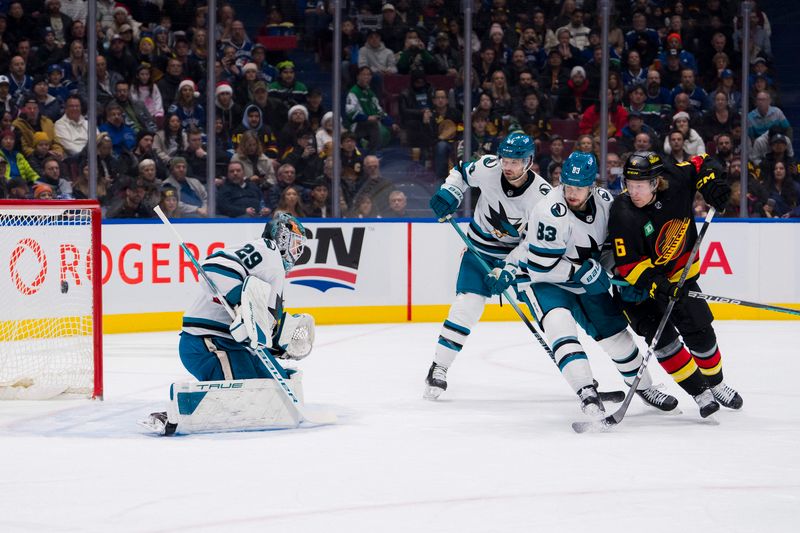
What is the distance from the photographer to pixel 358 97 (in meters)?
8.43

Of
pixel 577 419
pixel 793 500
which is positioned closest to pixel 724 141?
pixel 577 419

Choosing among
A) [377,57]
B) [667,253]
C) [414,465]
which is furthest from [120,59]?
[414,465]

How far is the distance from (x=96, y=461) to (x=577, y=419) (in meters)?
1.90

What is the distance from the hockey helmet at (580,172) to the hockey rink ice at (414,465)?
93cm

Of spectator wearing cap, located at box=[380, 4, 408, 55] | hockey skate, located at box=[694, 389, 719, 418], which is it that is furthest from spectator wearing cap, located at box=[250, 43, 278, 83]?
hockey skate, located at box=[694, 389, 719, 418]

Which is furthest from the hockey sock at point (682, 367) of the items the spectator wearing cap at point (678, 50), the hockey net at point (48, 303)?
the spectator wearing cap at point (678, 50)

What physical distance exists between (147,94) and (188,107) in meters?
0.28

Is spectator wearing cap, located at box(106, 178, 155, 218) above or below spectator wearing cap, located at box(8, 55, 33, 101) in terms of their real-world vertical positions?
below

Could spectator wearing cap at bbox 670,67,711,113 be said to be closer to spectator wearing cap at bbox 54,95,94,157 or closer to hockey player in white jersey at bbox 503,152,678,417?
spectator wearing cap at bbox 54,95,94,157

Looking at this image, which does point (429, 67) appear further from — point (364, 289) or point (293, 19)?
point (364, 289)

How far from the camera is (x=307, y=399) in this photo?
5305 millimetres

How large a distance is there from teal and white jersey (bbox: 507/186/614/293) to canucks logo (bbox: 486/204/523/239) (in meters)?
0.66

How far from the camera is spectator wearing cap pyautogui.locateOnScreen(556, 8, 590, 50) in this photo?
8.94 metres

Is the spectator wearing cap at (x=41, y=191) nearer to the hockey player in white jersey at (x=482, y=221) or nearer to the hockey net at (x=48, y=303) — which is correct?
the hockey net at (x=48, y=303)
